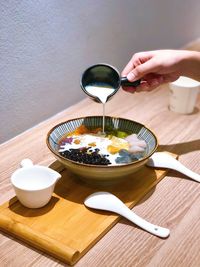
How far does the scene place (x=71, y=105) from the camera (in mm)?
1361

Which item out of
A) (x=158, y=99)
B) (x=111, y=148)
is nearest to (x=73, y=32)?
(x=158, y=99)

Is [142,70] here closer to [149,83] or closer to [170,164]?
[149,83]

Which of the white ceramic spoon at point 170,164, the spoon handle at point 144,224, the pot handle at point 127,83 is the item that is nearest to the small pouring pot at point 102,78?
the pot handle at point 127,83

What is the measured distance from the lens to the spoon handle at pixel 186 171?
0.90 m

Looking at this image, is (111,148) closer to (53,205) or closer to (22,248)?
(53,205)

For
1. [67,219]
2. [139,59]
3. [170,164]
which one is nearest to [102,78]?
[139,59]

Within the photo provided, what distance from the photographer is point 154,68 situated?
3.22ft

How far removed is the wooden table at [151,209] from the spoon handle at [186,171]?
0.5 inches

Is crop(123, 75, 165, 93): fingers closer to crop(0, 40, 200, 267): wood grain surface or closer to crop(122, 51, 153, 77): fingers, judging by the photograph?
crop(122, 51, 153, 77): fingers

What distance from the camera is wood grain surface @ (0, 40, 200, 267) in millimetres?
667

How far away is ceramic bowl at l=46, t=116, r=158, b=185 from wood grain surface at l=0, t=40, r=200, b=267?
0.09 metres

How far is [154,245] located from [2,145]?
0.58m

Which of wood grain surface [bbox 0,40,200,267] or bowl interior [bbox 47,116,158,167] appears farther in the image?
bowl interior [bbox 47,116,158,167]

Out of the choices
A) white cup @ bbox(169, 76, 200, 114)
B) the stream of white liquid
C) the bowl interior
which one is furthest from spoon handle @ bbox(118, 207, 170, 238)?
white cup @ bbox(169, 76, 200, 114)
